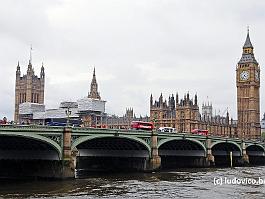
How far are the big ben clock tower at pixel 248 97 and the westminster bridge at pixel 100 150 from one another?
238 ft

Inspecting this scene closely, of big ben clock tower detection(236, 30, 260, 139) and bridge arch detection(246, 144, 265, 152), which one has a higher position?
big ben clock tower detection(236, 30, 260, 139)

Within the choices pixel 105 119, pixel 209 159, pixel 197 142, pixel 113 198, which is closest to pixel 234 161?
pixel 209 159

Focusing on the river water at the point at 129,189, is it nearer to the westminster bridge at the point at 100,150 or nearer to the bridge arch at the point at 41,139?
the bridge arch at the point at 41,139

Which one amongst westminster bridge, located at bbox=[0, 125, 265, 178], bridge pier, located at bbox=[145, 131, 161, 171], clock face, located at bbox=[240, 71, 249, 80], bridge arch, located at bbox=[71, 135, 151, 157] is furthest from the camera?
clock face, located at bbox=[240, 71, 249, 80]

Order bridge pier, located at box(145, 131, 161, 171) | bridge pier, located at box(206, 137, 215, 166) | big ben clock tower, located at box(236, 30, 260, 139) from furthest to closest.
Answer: big ben clock tower, located at box(236, 30, 260, 139) < bridge pier, located at box(206, 137, 215, 166) < bridge pier, located at box(145, 131, 161, 171)

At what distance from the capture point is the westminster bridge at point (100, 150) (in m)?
56.0

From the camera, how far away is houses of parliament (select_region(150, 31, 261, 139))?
163000mm

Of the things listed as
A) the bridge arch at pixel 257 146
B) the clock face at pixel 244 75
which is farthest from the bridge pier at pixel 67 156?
the clock face at pixel 244 75

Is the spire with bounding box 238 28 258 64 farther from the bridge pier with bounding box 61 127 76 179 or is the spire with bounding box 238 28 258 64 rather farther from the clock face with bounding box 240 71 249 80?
the bridge pier with bounding box 61 127 76 179

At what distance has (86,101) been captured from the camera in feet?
615

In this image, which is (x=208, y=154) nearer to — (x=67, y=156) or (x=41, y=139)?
(x=67, y=156)

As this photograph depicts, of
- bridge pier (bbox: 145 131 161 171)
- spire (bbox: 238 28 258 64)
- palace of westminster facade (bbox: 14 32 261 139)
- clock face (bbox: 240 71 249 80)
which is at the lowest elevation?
bridge pier (bbox: 145 131 161 171)

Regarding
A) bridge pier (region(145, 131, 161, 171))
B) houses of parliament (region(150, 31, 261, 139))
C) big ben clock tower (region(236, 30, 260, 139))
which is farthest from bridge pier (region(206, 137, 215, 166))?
big ben clock tower (region(236, 30, 260, 139))

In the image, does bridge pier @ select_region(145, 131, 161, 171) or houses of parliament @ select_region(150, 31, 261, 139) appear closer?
bridge pier @ select_region(145, 131, 161, 171)
